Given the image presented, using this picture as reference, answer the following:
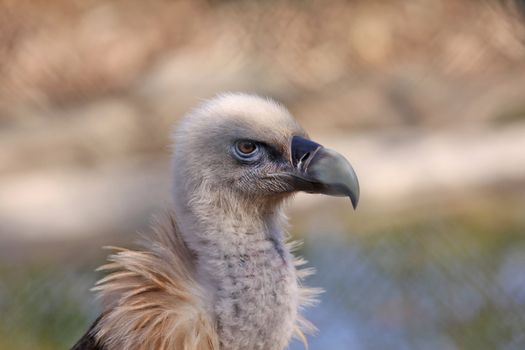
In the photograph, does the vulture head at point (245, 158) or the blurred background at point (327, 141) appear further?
the blurred background at point (327, 141)

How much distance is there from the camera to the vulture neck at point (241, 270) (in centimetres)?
175

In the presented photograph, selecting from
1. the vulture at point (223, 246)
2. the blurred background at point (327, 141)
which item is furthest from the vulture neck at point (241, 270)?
the blurred background at point (327, 141)

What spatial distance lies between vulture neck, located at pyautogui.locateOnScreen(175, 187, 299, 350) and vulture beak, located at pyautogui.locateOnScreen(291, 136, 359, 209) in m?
0.09

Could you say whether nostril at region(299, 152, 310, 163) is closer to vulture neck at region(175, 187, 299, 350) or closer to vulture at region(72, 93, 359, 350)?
vulture at region(72, 93, 359, 350)

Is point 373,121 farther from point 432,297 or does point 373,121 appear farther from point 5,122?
point 5,122

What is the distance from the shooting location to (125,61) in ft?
16.1

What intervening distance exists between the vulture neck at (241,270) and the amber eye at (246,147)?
82 mm

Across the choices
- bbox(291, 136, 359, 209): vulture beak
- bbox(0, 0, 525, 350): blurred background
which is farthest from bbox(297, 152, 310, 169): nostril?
bbox(0, 0, 525, 350): blurred background

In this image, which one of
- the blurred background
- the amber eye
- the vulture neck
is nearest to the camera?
the vulture neck

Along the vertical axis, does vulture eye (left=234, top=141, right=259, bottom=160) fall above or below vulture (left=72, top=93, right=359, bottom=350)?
above

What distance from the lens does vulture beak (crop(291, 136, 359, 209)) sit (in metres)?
1.77

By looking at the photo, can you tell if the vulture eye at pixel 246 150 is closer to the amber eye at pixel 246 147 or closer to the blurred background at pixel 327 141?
the amber eye at pixel 246 147

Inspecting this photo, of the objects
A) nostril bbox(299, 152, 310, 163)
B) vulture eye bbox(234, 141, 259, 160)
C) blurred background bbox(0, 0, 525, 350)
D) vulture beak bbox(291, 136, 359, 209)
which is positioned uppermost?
blurred background bbox(0, 0, 525, 350)

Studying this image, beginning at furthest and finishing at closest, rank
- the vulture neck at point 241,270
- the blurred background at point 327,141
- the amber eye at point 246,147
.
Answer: the blurred background at point 327,141 < the amber eye at point 246,147 < the vulture neck at point 241,270
